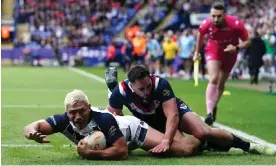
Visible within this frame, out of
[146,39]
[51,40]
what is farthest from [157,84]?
[51,40]

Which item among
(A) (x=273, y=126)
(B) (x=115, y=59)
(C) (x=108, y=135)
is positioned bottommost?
(B) (x=115, y=59)

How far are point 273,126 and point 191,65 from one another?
19.3 m

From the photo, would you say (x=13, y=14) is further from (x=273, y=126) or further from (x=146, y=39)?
(x=273, y=126)

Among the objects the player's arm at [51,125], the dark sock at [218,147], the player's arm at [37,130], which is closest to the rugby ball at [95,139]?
the player's arm at [51,125]

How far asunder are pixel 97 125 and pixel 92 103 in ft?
28.1

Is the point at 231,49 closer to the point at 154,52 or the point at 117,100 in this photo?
the point at 117,100

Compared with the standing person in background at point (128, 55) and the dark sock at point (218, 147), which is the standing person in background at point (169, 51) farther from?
the dark sock at point (218, 147)

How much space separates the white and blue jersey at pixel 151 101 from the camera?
8.88 meters

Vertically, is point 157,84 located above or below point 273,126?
above

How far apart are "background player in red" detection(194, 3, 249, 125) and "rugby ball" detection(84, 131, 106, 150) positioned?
15.8 feet

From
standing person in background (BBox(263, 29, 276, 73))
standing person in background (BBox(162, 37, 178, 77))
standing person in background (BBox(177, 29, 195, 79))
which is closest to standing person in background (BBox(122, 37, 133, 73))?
standing person in background (BBox(162, 37, 178, 77))

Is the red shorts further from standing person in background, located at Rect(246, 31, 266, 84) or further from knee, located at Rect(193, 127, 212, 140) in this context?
standing person in background, located at Rect(246, 31, 266, 84)

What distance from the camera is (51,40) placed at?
149ft

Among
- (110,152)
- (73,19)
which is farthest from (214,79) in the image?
(73,19)
